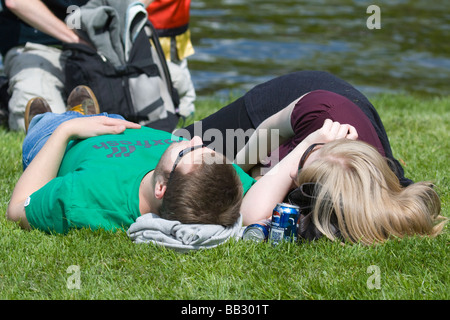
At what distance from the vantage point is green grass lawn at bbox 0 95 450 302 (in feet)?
9.05

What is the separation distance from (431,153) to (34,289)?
333cm

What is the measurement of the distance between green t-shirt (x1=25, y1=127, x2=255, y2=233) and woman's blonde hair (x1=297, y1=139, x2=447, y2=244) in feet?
3.00

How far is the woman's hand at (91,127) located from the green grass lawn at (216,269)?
0.61 meters

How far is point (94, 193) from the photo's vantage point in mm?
3260

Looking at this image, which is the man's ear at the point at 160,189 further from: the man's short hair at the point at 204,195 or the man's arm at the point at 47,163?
the man's arm at the point at 47,163

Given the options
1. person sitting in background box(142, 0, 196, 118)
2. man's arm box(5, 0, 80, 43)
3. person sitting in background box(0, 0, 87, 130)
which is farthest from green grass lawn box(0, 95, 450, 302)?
person sitting in background box(142, 0, 196, 118)

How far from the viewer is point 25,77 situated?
5.80 metres

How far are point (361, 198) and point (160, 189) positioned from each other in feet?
3.23

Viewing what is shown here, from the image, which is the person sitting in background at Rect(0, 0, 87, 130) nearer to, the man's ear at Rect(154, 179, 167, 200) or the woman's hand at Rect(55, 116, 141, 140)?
the woman's hand at Rect(55, 116, 141, 140)

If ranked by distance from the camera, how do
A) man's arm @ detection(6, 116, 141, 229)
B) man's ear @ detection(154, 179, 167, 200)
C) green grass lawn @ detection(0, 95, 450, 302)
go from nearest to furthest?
green grass lawn @ detection(0, 95, 450, 302)
man's ear @ detection(154, 179, 167, 200)
man's arm @ detection(6, 116, 141, 229)

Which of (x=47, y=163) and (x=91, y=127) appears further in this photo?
(x=91, y=127)

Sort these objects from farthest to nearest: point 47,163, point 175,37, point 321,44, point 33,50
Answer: point 321,44
point 175,37
point 33,50
point 47,163

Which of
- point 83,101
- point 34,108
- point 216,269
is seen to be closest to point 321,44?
point 83,101

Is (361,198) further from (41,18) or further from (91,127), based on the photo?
(41,18)
